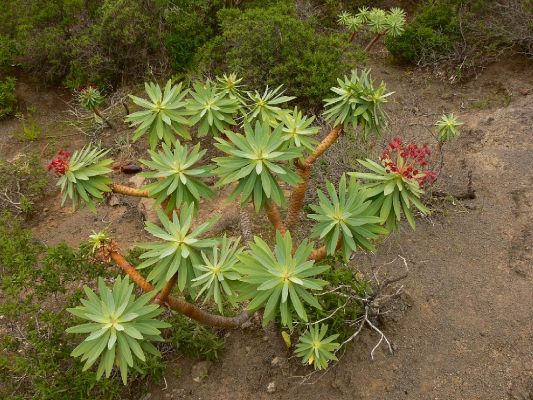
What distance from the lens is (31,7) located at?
816 cm

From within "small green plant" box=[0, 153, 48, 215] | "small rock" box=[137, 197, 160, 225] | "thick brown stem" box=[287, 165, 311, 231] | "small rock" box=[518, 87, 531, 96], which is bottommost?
"small green plant" box=[0, 153, 48, 215]

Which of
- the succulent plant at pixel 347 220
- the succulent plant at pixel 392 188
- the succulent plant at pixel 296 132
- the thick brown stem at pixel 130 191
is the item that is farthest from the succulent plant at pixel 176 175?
the succulent plant at pixel 392 188

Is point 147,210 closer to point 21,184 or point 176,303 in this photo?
point 21,184

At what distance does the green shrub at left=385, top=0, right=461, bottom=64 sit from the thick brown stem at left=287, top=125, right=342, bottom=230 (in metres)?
5.28

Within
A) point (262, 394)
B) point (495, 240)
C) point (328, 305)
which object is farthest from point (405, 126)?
point (262, 394)

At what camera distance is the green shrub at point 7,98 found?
812 centimetres

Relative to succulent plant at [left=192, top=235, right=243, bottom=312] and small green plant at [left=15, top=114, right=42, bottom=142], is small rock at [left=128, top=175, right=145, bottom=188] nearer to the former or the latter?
small green plant at [left=15, top=114, right=42, bottom=142]

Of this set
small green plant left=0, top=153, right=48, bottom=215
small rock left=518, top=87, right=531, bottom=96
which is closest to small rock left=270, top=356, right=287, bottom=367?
small green plant left=0, top=153, right=48, bottom=215

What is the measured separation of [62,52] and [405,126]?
5.91 m

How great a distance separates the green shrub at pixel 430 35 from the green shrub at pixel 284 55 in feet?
5.91

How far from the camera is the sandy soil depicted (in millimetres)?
3805

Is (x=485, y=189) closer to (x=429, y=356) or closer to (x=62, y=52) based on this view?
(x=429, y=356)

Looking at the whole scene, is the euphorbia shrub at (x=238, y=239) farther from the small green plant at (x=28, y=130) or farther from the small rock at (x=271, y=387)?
the small green plant at (x=28, y=130)

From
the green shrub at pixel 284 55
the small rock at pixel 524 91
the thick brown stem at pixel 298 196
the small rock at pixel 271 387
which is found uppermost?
the thick brown stem at pixel 298 196
